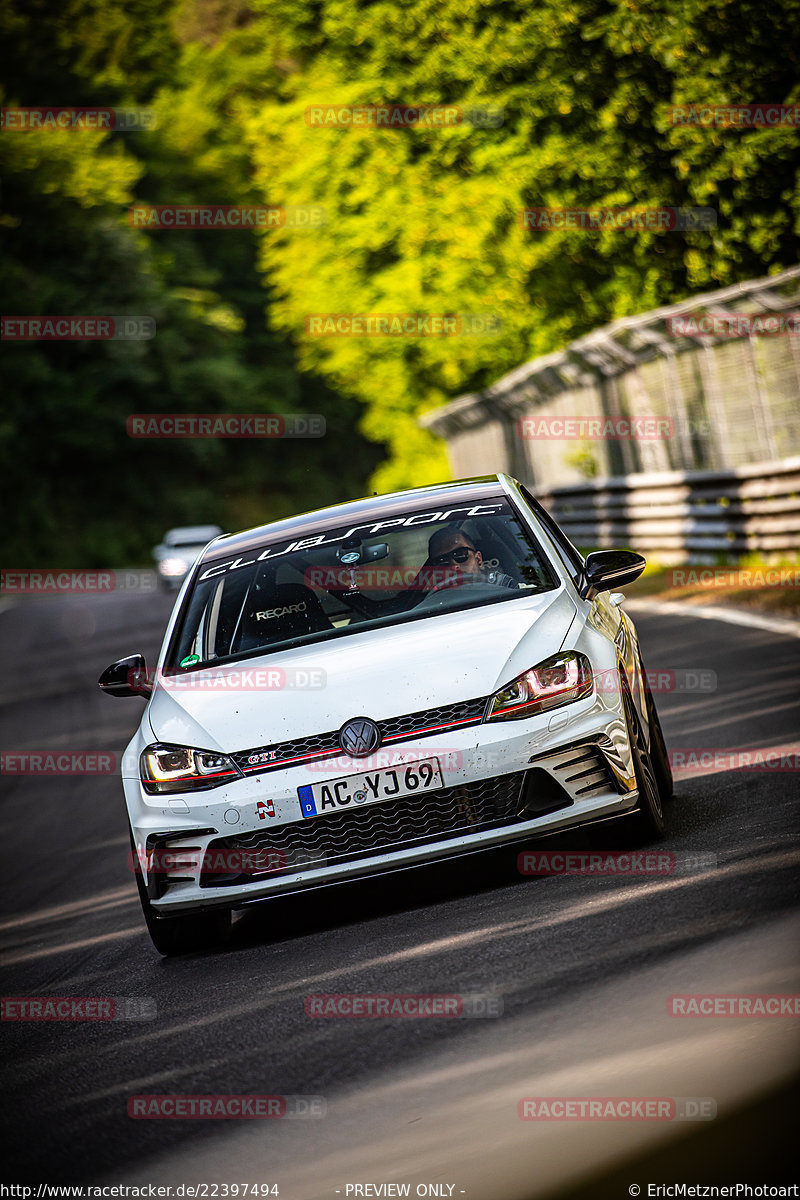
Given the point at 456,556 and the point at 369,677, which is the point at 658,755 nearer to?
the point at 456,556

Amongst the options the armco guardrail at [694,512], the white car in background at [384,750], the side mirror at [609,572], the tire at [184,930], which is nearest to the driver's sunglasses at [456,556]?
the white car in background at [384,750]

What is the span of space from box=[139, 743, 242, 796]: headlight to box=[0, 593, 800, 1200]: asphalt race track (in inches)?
26.5

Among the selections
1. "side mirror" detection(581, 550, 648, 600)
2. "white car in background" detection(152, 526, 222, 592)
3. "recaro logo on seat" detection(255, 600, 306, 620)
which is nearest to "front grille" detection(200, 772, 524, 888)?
"side mirror" detection(581, 550, 648, 600)

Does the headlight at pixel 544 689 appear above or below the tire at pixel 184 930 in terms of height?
above

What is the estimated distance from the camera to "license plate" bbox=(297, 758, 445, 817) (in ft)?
18.7

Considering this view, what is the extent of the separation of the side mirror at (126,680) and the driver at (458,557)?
1.28 metres

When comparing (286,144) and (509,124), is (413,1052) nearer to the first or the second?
(509,124)

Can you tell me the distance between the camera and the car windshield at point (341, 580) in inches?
264

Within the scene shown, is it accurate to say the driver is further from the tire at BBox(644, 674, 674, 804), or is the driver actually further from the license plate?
the license plate

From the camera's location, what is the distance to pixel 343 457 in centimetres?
7975

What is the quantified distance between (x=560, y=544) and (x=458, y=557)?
46cm

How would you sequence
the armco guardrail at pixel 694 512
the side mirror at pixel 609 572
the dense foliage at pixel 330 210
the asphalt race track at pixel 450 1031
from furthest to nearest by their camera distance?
the dense foliage at pixel 330 210 < the armco guardrail at pixel 694 512 < the side mirror at pixel 609 572 < the asphalt race track at pixel 450 1031

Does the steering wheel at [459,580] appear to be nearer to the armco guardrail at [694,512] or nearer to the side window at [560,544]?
the side window at [560,544]

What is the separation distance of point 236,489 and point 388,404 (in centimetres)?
3095
